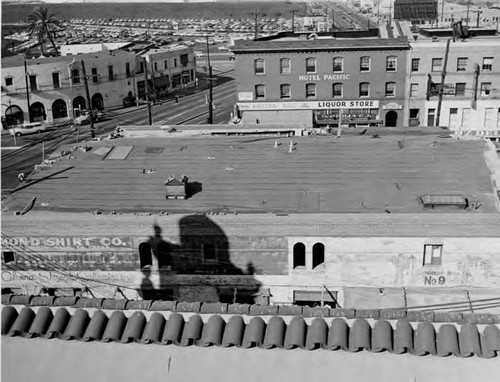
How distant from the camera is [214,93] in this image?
111625mm

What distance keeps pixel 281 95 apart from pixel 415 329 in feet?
207

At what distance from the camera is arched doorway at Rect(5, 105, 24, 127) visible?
87625mm

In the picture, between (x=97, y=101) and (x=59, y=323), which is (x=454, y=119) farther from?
(x=59, y=323)

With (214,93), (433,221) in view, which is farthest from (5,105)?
(433,221)

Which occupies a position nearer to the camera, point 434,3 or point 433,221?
point 433,221

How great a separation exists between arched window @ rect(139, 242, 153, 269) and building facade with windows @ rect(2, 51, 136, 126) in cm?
5671

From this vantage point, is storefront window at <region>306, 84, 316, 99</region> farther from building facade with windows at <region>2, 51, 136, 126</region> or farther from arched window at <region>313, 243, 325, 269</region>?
arched window at <region>313, 243, 325, 269</region>

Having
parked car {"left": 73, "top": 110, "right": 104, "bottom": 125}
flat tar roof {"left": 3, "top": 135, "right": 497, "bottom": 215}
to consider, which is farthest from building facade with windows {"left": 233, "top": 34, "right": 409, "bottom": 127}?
flat tar roof {"left": 3, "top": 135, "right": 497, "bottom": 215}

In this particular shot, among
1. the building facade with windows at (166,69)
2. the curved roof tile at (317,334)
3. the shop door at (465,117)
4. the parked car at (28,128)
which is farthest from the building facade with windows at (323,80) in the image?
the curved roof tile at (317,334)

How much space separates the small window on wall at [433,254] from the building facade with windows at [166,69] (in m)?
75.9

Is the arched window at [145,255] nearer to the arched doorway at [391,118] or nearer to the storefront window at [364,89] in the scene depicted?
the storefront window at [364,89]

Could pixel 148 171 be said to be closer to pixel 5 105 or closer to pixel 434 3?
pixel 5 105

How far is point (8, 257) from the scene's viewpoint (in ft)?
109

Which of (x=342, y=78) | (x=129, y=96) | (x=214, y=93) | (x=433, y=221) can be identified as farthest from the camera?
(x=214, y=93)
